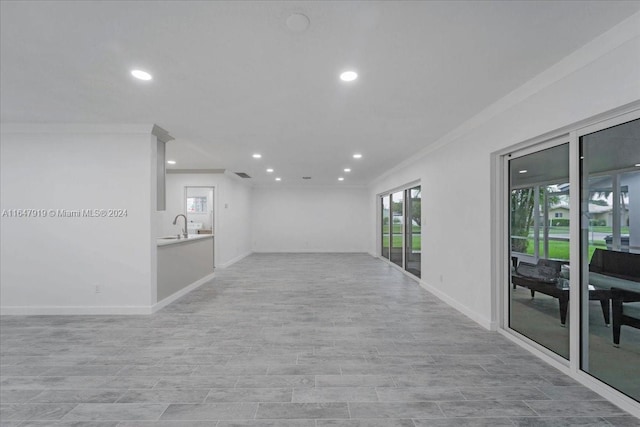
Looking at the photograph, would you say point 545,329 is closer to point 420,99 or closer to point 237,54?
point 420,99

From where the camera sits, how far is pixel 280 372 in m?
2.78

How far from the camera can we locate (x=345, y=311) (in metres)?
4.60

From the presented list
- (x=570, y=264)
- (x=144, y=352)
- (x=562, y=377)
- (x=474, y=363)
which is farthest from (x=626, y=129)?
(x=144, y=352)

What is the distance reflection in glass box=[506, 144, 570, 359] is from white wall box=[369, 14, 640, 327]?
27 cm

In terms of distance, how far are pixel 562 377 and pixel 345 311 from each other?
2553 mm

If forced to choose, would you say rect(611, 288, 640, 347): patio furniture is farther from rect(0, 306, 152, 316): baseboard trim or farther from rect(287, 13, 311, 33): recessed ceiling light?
rect(0, 306, 152, 316): baseboard trim

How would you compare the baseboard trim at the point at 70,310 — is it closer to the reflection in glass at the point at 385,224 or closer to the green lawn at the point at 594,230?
the green lawn at the point at 594,230

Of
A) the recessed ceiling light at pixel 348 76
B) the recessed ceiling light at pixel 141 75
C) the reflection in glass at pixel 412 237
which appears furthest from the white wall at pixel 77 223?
the reflection in glass at pixel 412 237

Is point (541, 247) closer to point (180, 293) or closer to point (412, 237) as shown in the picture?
point (412, 237)

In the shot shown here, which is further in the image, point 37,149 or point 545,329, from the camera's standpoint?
point 37,149

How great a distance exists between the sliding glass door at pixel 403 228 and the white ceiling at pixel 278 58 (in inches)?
128

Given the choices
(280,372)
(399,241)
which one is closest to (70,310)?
(280,372)

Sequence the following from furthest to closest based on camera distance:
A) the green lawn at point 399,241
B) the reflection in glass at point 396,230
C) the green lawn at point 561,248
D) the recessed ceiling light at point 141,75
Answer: the reflection in glass at point 396,230 < the green lawn at point 399,241 < the recessed ceiling light at point 141,75 < the green lawn at point 561,248

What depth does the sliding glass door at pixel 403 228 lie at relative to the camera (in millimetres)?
7520
